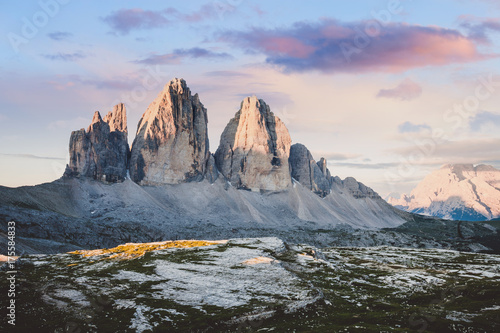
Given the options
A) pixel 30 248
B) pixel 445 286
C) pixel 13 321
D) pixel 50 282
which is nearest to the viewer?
pixel 13 321

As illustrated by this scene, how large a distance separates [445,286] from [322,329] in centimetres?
4828

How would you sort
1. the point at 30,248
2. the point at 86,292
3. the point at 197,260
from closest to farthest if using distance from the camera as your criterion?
1. the point at 86,292
2. the point at 197,260
3. the point at 30,248

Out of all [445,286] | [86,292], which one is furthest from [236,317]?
[445,286]

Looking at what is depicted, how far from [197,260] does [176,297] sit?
32739 millimetres

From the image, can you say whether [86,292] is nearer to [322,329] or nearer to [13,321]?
[13,321]

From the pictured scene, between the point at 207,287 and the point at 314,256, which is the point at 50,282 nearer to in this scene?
the point at 207,287

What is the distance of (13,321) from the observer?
4756 centimetres

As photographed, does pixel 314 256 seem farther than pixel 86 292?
Yes

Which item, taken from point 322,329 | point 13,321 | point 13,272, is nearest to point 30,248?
point 13,272

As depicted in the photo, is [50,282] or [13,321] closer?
[13,321]

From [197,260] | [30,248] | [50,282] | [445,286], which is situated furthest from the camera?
[30,248]

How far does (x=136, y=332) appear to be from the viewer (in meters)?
48.0

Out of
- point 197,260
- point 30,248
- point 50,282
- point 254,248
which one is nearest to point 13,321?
point 50,282

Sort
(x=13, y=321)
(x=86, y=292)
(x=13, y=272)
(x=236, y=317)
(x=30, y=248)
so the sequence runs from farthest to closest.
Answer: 1. (x=30, y=248)
2. (x=13, y=272)
3. (x=86, y=292)
4. (x=236, y=317)
5. (x=13, y=321)
